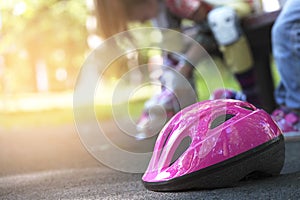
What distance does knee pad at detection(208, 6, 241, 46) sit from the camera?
2.69 m

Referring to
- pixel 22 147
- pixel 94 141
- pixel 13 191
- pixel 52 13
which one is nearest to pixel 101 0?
pixel 22 147

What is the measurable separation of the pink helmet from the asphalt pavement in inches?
1.0

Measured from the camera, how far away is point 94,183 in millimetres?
1562

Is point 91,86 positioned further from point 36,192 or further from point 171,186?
point 171,186

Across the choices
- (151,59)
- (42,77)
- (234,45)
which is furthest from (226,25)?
(42,77)

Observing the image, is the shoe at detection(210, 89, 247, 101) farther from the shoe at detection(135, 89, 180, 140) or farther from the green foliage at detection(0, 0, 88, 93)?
the green foliage at detection(0, 0, 88, 93)

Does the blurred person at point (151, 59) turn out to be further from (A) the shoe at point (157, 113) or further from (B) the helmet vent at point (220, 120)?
(B) the helmet vent at point (220, 120)

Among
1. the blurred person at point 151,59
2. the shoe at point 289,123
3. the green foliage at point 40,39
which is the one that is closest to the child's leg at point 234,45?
the blurred person at point 151,59

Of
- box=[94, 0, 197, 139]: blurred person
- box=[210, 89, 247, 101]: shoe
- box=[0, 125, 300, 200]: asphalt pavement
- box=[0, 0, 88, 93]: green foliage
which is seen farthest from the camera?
box=[0, 0, 88, 93]: green foliage

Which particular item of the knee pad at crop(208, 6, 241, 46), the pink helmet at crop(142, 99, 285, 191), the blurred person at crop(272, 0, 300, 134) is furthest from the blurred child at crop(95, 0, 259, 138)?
the pink helmet at crop(142, 99, 285, 191)

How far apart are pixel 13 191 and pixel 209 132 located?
554 millimetres

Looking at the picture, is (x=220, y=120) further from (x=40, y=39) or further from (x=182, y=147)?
(x=40, y=39)

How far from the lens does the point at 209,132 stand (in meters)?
1.31

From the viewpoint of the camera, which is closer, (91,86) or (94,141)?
(91,86)
